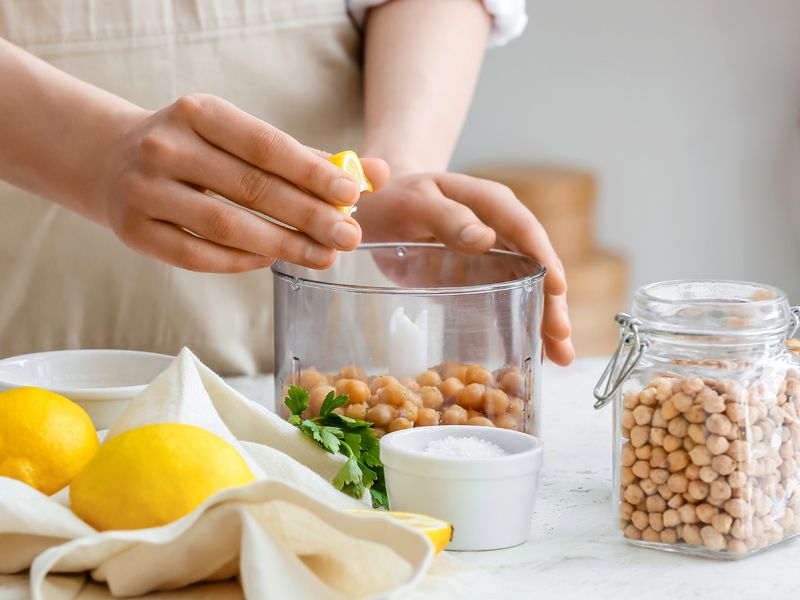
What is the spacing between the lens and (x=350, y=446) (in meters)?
0.71

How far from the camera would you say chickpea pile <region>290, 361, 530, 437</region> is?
0.73 m

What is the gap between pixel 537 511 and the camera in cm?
72

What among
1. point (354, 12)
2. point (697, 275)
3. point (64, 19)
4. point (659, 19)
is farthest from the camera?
point (697, 275)

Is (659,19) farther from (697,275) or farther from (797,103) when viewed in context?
(697,275)

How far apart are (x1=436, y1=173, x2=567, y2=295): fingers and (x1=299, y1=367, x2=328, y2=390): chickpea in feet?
0.67

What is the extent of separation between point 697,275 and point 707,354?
9.45 ft

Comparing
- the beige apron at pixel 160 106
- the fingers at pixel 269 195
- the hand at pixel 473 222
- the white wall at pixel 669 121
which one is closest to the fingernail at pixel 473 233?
the hand at pixel 473 222

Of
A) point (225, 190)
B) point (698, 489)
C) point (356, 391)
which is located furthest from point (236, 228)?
point (698, 489)

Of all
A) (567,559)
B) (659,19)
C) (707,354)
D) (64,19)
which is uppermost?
(659,19)

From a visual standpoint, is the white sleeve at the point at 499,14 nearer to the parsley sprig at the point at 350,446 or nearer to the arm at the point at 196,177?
the arm at the point at 196,177

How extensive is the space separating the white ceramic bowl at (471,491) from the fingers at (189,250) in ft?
0.74

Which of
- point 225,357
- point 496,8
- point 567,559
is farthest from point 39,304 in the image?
point 567,559

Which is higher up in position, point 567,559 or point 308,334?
Answer: point 308,334

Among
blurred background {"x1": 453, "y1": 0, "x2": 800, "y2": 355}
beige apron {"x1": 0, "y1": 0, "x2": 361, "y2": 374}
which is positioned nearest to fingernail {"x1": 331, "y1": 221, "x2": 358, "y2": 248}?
beige apron {"x1": 0, "y1": 0, "x2": 361, "y2": 374}
